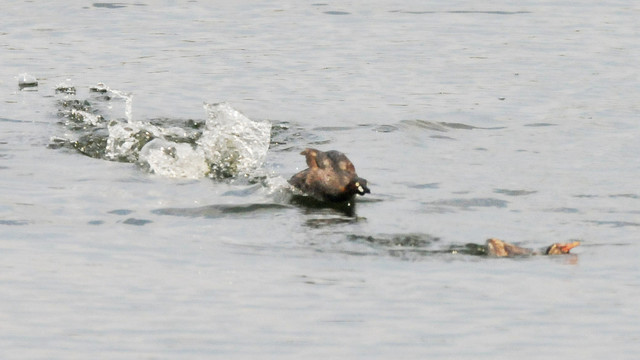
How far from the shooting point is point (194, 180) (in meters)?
14.2

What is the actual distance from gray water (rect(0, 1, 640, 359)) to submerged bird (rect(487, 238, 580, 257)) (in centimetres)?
9

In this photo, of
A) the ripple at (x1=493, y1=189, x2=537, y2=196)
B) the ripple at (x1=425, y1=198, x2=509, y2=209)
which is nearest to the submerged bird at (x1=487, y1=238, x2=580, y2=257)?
the ripple at (x1=425, y1=198, x2=509, y2=209)

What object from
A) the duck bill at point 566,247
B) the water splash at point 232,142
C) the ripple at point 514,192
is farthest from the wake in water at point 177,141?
the duck bill at point 566,247

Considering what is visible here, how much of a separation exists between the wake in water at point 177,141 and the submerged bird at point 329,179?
1.29 meters

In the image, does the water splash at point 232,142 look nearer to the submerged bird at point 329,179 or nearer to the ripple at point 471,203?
the submerged bird at point 329,179

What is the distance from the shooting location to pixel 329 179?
13.2 metres

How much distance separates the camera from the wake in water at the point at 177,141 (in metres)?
14.6

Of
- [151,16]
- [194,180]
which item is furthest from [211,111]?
[151,16]

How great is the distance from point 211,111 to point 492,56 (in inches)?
303

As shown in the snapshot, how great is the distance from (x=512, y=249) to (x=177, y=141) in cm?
634

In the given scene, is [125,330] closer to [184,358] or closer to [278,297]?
[184,358]

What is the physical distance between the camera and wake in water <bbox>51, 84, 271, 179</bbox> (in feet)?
48.1

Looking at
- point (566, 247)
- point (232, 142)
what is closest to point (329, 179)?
point (232, 142)

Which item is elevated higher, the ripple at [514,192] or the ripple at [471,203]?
the ripple at [514,192]
